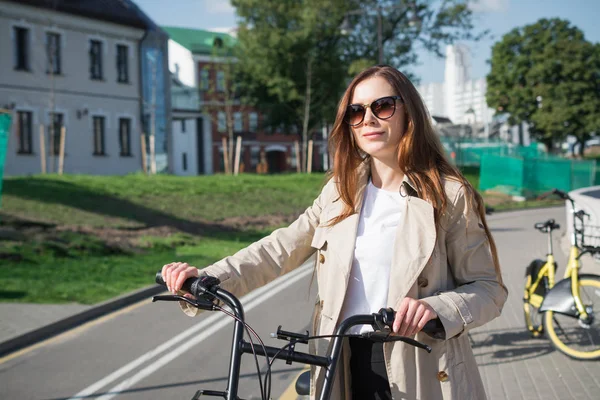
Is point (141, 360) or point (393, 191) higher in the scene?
point (393, 191)

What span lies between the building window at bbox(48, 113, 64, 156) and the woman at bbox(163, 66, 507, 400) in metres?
32.7

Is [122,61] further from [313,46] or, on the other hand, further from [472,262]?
[472,262]

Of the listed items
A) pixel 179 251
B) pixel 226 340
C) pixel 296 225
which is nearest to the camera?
pixel 296 225

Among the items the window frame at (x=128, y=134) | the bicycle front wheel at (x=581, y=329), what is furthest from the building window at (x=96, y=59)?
the bicycle front wheel at (x=581, y=329)

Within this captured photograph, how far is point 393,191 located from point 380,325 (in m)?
0.70

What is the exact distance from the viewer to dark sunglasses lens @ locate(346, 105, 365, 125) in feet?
9.33

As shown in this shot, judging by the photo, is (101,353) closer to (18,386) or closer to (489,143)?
(18,386)

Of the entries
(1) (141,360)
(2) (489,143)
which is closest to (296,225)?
(1) (141,360)

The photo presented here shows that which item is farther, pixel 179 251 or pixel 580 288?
pixel 179 251

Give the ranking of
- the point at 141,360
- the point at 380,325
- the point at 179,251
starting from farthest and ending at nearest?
the point at 179,251 < the point at 141,360 < the point at 380,325

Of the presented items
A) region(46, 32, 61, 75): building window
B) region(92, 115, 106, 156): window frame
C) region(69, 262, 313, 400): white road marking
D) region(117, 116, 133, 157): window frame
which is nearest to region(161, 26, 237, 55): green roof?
region(117, 116, 133, 157): window frame

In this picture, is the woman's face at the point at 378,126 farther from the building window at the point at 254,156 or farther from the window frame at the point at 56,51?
the building window at the point at 254,156

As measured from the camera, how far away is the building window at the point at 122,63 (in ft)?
129

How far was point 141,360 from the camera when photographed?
301 inches
